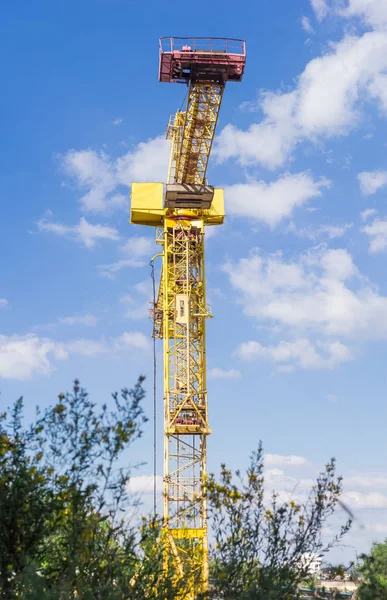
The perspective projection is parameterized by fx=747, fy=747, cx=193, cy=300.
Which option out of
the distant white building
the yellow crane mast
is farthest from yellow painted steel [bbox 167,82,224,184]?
the distant white building

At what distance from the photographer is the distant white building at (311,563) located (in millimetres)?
6867

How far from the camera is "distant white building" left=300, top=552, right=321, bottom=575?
22.5 ft

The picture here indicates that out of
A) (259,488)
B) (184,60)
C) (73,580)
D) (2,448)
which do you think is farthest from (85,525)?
(184,60)

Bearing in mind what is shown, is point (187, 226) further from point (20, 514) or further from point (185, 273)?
point (20, 514)

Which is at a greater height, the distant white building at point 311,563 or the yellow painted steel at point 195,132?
the yellow painted steel at point 195,132

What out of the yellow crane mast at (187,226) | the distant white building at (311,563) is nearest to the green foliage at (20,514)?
the distant white building at (311,563)

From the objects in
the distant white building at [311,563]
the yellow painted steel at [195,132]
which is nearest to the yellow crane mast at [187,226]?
the yellow painted steel at [195,132]

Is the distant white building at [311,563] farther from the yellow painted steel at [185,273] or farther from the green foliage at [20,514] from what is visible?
the yellow painted steel at [185,273]

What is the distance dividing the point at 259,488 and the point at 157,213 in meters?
23.8

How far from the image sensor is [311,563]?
6.88m

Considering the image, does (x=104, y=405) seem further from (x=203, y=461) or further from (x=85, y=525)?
(x=203, y=461)

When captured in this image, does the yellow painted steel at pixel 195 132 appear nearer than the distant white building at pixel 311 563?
No

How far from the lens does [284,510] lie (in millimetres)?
6945

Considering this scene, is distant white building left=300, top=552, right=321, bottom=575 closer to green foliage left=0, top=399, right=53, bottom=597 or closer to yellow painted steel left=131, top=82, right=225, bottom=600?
green foliage left=0, top=399, right=53, bottom=597
